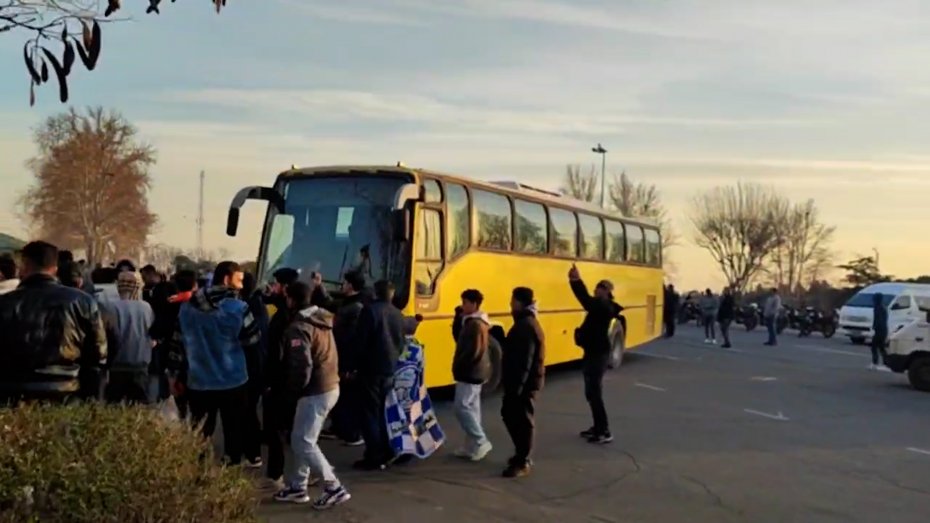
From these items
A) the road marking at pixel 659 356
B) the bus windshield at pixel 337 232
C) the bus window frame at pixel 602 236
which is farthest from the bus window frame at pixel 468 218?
the road marking at pixel 659 356

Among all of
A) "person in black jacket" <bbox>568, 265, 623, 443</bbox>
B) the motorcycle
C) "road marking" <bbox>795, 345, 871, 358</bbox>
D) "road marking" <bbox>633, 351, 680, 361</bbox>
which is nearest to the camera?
"person in black jacket" <bbox>568, 265, 623, 443</bbox>

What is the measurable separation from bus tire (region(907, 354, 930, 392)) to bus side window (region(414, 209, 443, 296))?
9741 millimetres

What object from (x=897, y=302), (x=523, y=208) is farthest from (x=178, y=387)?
(x=897, y=302)

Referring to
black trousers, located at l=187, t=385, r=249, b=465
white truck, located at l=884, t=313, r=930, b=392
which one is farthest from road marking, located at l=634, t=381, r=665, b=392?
black trousers, located at l=187, t=385, r=249, b=465

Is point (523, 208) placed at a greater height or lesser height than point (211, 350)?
greater

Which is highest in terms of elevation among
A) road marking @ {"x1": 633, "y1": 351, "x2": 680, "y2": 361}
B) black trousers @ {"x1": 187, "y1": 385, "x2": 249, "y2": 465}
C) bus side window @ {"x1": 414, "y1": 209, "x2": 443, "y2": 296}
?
bus side window @ {"x1": 414, "y1": 209, "x2": 443, "y2": 296}

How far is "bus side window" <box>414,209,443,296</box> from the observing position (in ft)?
44.8

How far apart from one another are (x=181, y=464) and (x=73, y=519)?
60 cm

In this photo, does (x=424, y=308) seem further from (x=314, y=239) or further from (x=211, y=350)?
(x=211, y=350)

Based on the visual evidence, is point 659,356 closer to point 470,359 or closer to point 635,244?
point 635,244

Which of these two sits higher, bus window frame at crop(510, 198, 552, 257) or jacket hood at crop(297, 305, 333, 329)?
bus window frame at crop(510, 198, 552, 257)

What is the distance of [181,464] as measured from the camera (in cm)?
473

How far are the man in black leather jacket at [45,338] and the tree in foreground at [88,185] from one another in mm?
77965

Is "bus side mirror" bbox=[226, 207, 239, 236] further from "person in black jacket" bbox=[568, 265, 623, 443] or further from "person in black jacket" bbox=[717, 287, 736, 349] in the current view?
"person in black jacket" bbox=[717, 287, 736, 349]
